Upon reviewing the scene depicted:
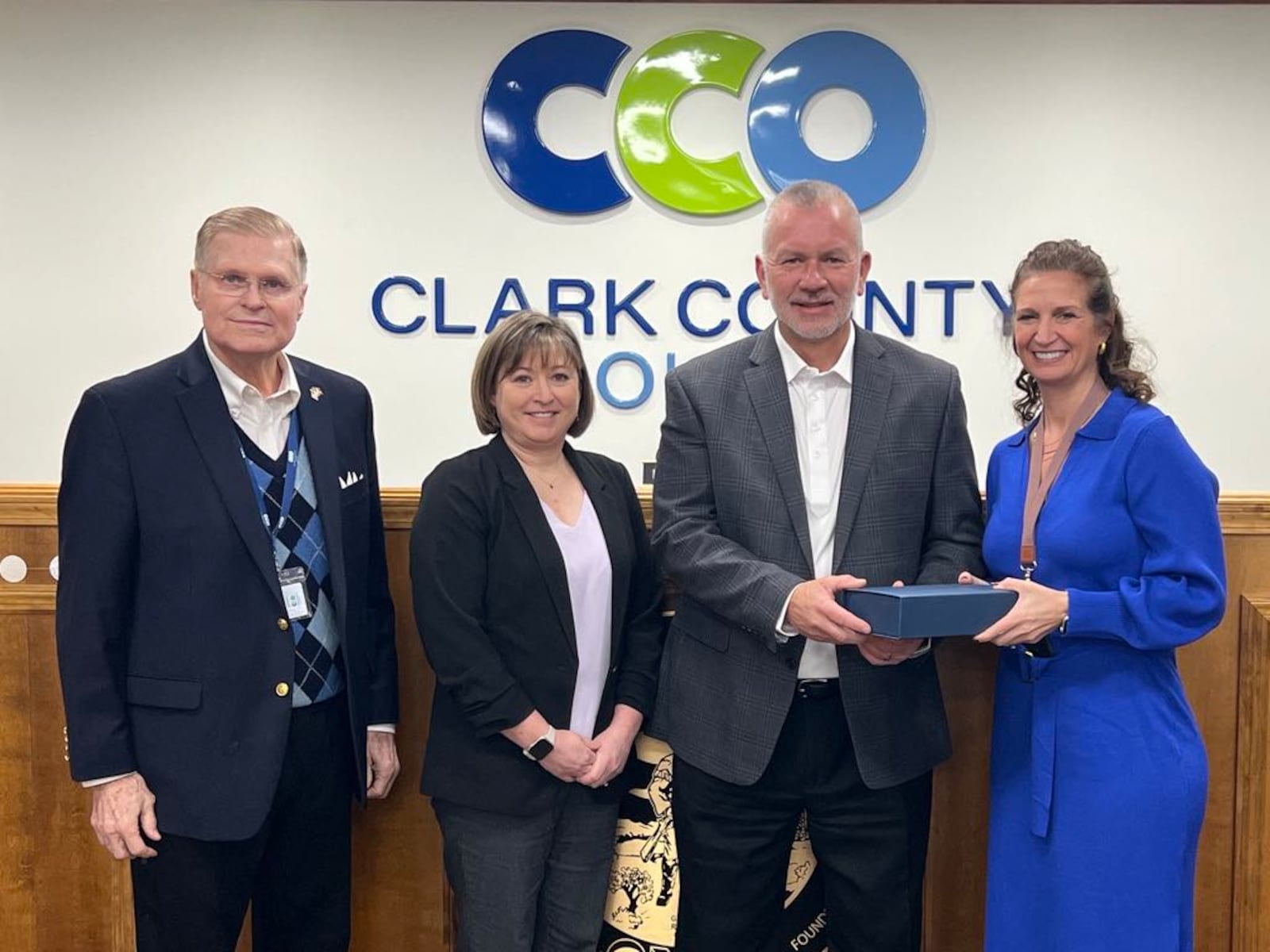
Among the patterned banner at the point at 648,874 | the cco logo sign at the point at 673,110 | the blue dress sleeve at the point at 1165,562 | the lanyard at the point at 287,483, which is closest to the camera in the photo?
the blue dress sleeve at the point at 1165,562

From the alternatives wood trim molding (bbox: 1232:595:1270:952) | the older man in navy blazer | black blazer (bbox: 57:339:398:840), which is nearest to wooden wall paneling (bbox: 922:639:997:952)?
wood trim molding (bbox: 1232:595:1270:952)

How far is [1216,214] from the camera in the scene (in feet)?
15.4

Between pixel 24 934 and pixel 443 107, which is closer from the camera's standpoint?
pixel 24 934

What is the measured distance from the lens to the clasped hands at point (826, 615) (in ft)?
5.75

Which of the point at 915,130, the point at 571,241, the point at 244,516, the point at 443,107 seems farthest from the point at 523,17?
the point at 244,516

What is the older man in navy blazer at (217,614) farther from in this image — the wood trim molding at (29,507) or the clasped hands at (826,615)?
the clasped hands at (826,615)

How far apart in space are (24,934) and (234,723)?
2.97ft

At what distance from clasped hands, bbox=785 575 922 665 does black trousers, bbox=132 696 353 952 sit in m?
0.85

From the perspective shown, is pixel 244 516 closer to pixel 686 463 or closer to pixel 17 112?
pixel 686 463

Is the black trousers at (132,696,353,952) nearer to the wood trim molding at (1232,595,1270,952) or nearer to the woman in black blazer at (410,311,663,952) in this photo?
the woman in black blazer at (410,311,663,952)

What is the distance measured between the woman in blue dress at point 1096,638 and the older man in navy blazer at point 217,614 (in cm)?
120

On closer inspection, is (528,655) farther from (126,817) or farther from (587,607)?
(126,817)

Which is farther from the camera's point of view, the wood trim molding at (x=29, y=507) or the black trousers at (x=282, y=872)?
the wood trim molding at (x=29, y=507)

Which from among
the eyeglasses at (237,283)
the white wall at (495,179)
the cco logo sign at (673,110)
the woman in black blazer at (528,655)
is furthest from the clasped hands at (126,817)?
the cco logo sign at (673,110)
